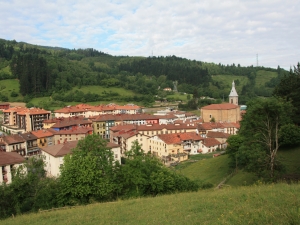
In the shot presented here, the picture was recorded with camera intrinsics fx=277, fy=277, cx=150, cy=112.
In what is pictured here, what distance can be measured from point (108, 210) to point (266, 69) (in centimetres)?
19232

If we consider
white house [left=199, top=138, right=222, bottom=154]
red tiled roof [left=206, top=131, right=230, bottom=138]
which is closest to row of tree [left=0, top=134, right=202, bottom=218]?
white house [left=199, top=138, right=222, bottom=154]

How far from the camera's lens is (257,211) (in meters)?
8.15

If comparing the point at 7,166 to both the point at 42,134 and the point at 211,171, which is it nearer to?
the point at 211,171

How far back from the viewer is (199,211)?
9680 millimetres

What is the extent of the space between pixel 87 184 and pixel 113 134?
1439 inches

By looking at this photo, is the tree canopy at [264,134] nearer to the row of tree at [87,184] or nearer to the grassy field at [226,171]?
the grassy field at [226,171]

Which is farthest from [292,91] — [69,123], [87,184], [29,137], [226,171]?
[69,123]

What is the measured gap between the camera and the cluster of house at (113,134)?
34.0 meters

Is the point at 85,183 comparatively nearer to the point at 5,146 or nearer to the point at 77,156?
the point at 77,156

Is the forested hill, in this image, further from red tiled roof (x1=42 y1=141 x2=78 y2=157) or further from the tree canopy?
the tree canopy

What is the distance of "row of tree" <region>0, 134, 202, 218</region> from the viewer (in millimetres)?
15188

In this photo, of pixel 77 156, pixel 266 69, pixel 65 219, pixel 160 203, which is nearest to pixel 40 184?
pixel 77 156

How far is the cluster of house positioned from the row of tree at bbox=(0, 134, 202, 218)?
12.1 metres

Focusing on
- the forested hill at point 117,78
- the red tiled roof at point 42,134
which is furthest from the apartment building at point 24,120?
the forested hill at point 117,78
